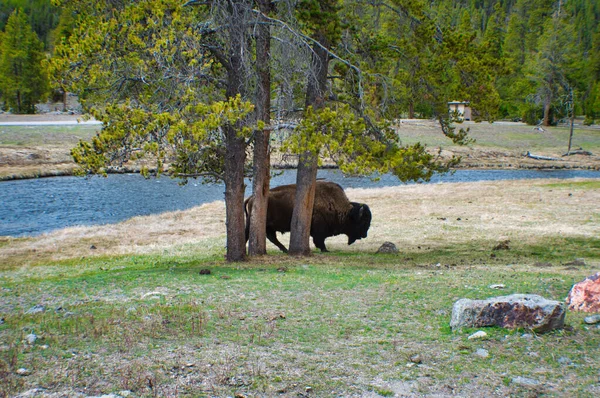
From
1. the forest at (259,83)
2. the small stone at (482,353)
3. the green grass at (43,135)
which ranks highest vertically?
the forest at (259,83)

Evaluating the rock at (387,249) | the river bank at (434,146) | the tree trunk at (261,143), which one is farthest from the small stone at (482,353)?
the river bank at (434,146)

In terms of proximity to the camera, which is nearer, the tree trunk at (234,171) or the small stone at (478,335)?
the small stone at (478,335)

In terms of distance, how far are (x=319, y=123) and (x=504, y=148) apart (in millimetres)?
58280

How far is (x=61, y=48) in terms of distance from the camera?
10562mm

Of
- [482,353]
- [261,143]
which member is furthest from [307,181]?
[482,353]

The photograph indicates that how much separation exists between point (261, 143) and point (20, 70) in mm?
78222

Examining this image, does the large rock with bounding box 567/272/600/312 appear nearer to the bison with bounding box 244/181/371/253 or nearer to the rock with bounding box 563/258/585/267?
the rock with bounding box 563/258/585/267

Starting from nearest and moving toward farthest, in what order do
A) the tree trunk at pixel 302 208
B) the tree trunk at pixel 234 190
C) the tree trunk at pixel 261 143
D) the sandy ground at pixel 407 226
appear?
the tree trunk at pixel 261 143
the tree trunk at pixel 234 190
the tree trunk at pixel 302 208
the sandy ground at pixel 407 226

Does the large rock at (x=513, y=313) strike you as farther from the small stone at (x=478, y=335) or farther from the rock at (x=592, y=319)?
the rock at (x=592, y=319)

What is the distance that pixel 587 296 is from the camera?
7.97 meters

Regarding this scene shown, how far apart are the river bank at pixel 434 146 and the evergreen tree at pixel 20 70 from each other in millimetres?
9961

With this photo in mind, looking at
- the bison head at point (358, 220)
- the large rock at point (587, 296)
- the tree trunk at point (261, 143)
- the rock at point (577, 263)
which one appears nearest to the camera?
the large rock at point (587, 296)

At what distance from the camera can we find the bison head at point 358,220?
1825 centimetres

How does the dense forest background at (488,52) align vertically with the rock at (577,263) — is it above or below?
above
